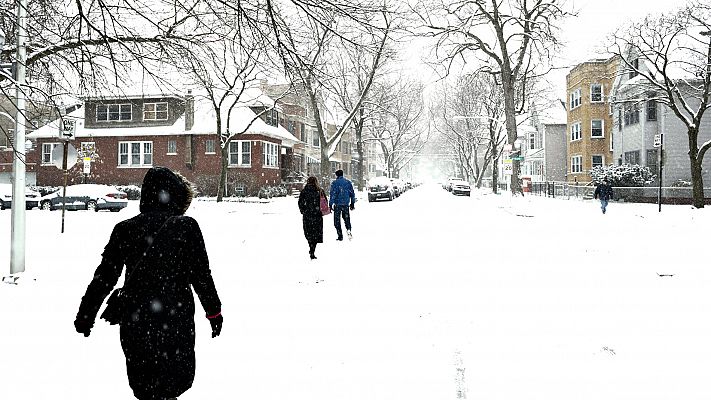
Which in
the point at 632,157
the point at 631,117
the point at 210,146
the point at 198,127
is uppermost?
the point at 631,117

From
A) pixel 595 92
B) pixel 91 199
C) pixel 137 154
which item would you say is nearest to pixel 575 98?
pixel 595 92

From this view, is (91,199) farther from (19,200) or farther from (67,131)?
(19,200)

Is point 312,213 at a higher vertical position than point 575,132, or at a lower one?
lower

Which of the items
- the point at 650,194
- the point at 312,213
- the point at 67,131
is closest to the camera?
the point at 312,213

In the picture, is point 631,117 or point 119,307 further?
point 631,117

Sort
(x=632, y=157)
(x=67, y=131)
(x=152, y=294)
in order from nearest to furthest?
1. (x=152, y=294)
2. (x=67, y=131)
3. (x=632, y=157)

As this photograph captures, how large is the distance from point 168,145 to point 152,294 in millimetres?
40838

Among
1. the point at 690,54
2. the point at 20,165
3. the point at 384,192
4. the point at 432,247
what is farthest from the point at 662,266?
the point at 384,192

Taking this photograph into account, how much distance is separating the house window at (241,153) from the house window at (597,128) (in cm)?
2747

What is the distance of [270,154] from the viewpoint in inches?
1676

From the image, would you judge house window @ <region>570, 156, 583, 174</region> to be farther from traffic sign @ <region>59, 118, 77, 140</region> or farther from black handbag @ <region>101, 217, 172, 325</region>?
black handbag @ <region>101, 217, 172, 325</region>

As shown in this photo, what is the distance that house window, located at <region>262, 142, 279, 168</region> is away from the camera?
4144cm

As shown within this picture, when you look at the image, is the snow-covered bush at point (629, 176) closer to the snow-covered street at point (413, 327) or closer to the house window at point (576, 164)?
the house window at point (576, 164)

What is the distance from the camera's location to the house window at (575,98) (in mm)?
48219
